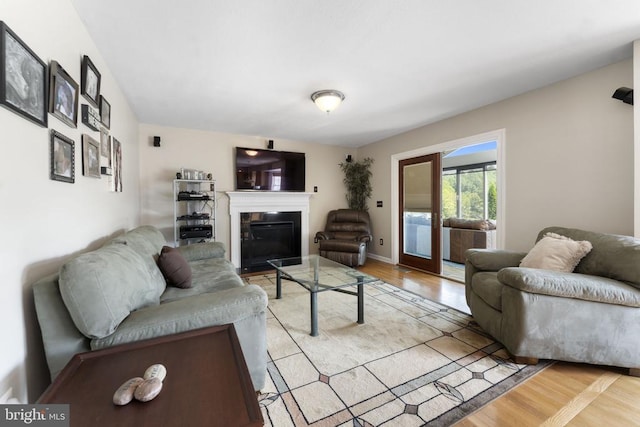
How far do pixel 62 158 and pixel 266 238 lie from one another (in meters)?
3.50

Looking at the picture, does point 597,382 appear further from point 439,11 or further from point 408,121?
point 408,121

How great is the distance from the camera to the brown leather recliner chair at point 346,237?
14.8 feet

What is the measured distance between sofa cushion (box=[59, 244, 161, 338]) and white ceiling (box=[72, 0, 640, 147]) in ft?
5.18

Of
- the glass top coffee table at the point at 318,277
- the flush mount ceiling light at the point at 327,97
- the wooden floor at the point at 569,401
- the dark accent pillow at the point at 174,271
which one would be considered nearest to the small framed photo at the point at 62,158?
the dark accent pillow at the point at 174,271

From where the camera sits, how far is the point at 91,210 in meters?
1.86

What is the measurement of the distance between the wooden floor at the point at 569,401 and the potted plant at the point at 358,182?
155 inches

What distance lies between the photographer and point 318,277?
2.69m

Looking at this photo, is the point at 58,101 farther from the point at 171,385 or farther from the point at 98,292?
the point at 171,385

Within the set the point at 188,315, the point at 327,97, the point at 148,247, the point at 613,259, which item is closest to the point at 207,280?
the point at 148,247

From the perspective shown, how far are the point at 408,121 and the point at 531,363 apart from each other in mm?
3219

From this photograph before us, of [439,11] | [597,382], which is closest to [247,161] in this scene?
[439,11]

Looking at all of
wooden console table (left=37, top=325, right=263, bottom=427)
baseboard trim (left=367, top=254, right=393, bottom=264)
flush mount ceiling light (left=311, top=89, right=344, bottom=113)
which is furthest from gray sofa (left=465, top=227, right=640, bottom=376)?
baseboard trim (left=367, top=254, right=393, bottom=264)

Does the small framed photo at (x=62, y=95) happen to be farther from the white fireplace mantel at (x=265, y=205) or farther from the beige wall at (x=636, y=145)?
the beige wall at (x=636, y=145)

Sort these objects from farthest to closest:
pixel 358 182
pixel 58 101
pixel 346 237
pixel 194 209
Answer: pixel 358 182 → pixel 346 237 → pixel 194 209 → pixel 58 101
